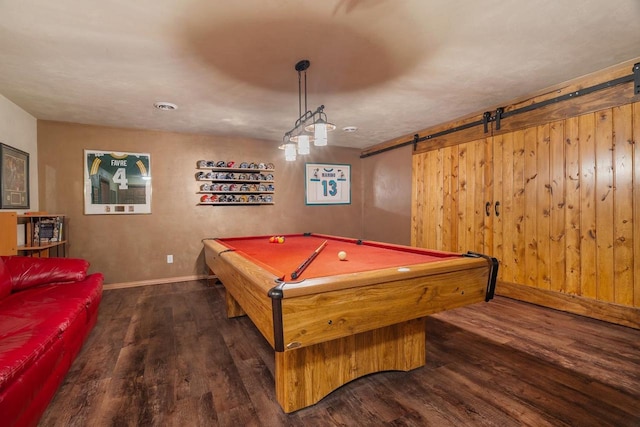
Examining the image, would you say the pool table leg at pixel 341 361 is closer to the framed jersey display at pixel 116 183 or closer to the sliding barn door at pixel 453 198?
the sliding barn door at pixel 453 198

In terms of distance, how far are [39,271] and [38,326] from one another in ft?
3.65

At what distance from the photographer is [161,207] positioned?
4340 millimetres

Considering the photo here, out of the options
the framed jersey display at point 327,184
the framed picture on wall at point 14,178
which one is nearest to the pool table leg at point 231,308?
the framed picture on wall at point 14,178

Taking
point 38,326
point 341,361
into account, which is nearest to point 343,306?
point 341,361

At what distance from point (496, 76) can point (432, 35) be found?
3.39ft

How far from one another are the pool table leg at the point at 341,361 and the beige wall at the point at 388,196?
3.01 meters

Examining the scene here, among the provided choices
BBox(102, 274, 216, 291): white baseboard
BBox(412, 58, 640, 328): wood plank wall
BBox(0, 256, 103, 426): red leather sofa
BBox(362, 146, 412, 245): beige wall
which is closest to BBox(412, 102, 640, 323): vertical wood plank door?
BBox(412, 58, 640, 328): wood plank wall

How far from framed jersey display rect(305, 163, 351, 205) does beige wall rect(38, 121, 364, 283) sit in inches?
5.7

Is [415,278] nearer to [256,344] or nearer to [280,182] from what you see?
[256,344]

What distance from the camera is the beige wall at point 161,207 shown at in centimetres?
388

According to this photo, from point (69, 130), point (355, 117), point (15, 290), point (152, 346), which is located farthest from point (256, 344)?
point (69, 130)

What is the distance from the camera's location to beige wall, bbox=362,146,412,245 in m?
4.81

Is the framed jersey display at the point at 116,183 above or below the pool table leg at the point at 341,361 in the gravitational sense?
above

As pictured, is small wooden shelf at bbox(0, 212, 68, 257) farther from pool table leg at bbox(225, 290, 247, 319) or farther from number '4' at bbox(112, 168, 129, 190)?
pool table leg at bbox(225, 290, 247, 319)
